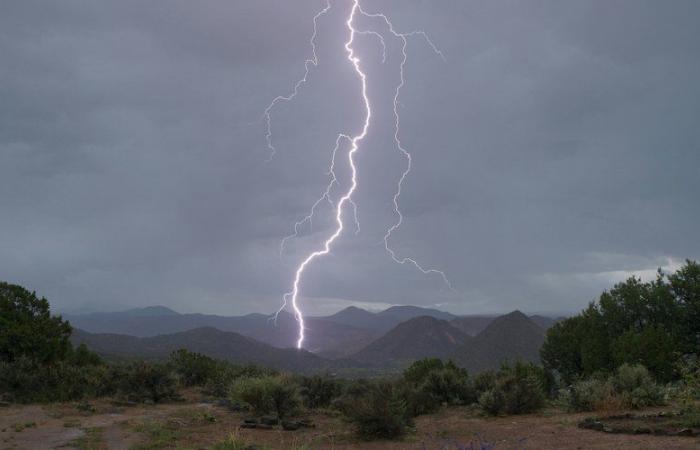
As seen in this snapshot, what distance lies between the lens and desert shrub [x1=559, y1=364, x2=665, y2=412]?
14164 mm

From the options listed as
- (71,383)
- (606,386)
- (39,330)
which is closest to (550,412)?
(606,386)

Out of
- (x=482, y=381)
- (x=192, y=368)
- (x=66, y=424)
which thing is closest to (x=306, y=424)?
(x=66, y=424)

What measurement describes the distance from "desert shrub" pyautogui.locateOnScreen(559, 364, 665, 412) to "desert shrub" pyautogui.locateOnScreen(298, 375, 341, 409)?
7880 millimetres

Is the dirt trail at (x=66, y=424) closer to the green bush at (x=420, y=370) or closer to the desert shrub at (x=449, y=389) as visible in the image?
the desert shrub at (x=449, y=389)

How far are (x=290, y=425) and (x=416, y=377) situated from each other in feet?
30.1

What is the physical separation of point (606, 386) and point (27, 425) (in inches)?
625

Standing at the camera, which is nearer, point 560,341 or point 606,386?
point 606,386

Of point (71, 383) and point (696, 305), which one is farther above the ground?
point (696, 305)

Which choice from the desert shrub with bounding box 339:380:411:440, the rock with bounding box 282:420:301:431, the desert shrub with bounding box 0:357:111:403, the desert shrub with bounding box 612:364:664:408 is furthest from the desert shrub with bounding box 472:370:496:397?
the desert shrub with bounding box 0:357:111:403

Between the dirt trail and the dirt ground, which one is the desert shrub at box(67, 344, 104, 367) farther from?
the dirt ground

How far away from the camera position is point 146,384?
63.8 feet

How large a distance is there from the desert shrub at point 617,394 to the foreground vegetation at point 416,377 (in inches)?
1.2

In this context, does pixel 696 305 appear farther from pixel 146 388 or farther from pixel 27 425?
pixel 27 425

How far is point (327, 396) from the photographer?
18875mm
